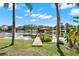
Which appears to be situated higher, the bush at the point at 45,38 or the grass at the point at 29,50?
the bush at the point at 45,38

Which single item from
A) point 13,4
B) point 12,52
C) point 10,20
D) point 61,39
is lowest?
point 12,52

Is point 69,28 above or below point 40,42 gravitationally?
above

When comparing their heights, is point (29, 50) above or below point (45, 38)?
below

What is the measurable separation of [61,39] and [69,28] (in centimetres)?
13

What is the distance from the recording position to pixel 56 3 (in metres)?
1.98

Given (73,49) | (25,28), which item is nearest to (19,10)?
(25,28)

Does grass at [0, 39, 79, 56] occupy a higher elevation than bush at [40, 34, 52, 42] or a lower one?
lower

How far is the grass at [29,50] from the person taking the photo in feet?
6.49

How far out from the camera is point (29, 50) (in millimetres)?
1999

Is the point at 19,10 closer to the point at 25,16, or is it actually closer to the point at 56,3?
the point at 25,16

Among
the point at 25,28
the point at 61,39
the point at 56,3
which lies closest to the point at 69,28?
the point at 61,39

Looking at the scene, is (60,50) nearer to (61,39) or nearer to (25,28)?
(61,39)

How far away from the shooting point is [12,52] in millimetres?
1987

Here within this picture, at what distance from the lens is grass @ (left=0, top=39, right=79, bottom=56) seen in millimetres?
1979
